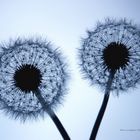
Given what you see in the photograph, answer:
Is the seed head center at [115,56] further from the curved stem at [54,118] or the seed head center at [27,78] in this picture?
the curved stem at [54,118]

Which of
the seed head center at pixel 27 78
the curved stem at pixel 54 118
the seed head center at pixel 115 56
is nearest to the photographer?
the curved stem at pixel 54 118

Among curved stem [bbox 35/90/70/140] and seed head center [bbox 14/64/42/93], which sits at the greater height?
seed head center [bbox 14/64/42/93]

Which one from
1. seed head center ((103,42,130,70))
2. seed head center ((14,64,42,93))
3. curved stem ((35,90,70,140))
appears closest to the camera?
curved stem ((35,90,70,140))

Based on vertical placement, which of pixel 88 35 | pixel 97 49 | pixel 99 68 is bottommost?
pixel 99 68

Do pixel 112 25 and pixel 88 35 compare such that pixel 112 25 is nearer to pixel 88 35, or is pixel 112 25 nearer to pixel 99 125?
pixel 88 35

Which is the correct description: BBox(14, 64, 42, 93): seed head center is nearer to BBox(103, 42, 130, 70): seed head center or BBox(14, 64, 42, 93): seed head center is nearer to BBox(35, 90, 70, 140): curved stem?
BBox(35, 90, 70, 140): curved stem

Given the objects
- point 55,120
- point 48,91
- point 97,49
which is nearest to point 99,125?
point 55,120
